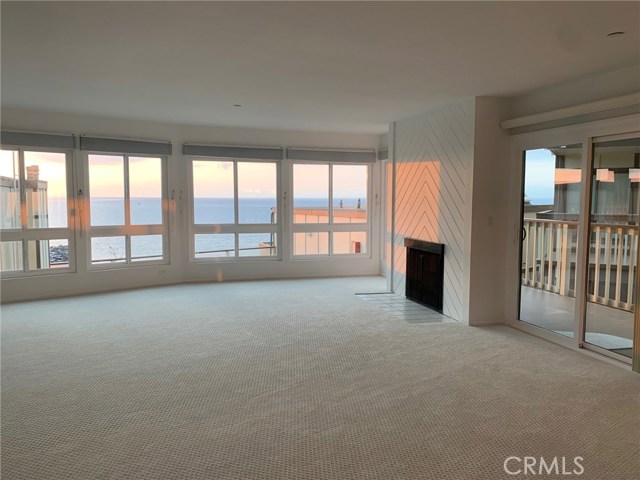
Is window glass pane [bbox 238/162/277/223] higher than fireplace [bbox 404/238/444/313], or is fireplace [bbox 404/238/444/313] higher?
window glass pane [bbox 238/162/277/223]

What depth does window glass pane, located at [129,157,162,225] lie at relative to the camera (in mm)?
7074

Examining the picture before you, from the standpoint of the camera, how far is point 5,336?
4.52m

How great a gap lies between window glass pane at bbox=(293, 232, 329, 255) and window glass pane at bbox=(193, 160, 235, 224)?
1.20 m

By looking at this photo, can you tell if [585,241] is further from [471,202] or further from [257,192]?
[257,192]

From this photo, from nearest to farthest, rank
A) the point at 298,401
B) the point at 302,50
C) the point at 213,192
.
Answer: the point at 298,401 < the point at 302,50 < the point at 213,192

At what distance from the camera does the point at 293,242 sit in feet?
26.4

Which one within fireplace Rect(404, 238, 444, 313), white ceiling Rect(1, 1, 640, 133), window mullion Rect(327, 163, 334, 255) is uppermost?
white ceiling Rect(1, 1, 640, 133)

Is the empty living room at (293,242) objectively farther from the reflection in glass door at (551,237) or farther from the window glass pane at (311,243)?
the window glass pane at (311,243)

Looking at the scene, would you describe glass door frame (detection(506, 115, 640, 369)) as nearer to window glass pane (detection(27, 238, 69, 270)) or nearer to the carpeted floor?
the carpeted floor

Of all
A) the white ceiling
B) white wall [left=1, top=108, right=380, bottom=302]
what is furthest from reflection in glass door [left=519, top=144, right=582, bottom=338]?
white wall [left=1, top=108, right=380, bottom=302]

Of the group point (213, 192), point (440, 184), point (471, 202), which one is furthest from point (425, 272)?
point (213, 192)

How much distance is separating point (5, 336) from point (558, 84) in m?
5.90

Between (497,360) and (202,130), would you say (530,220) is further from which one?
(202,130)

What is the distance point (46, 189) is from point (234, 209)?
2742 millimetres
